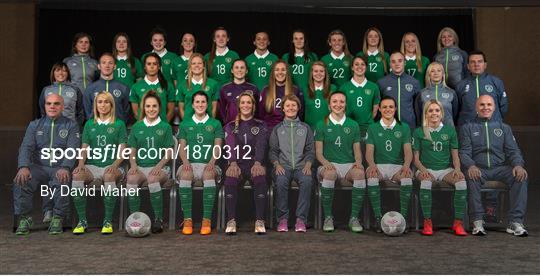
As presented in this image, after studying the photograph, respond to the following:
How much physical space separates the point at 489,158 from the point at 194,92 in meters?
2.51

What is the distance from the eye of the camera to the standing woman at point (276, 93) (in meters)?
5.05

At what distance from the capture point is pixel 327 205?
4723mm

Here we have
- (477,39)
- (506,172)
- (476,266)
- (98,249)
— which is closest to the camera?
(476,266)

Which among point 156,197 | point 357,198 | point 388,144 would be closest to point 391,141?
point 388,144

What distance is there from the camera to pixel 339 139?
4871 millimetres

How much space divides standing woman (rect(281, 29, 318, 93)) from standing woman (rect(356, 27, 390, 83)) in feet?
1.62

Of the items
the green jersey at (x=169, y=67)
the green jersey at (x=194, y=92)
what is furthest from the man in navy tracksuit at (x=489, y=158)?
the green jersey at (x=169, y=67)

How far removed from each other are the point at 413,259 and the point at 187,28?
16.7 feet

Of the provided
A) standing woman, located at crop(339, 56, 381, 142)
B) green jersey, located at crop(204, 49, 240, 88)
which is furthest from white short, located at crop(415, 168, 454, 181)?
green jersey, located at crop(204, 49, 240, 88)

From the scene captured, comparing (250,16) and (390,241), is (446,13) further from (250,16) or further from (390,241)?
(390,241)

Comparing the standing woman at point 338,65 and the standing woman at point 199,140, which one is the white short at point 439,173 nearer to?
the standing woman at point 338,65

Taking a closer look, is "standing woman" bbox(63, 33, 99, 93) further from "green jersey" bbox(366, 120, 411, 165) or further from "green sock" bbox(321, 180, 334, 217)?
"green jersey" bbox(366, 120, 411, 165)

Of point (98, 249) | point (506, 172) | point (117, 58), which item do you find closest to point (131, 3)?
point (117, 58)

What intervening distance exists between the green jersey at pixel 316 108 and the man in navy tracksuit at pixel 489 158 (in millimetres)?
1156
